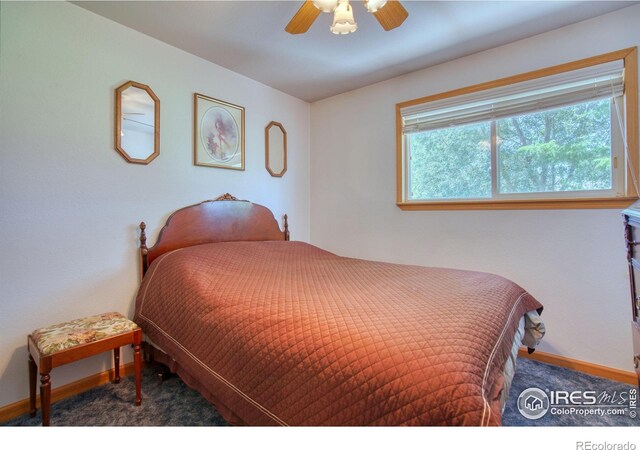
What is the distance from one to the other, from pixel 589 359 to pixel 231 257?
2.58 metres

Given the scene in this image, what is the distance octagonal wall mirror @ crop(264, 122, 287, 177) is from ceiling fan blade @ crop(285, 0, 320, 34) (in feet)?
4.45

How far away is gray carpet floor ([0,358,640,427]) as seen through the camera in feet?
5.07

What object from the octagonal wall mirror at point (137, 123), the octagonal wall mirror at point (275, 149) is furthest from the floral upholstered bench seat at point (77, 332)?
the octagonal wall mirror at point (275, 149)

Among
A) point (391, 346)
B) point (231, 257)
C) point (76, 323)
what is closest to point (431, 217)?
point (231, 257)

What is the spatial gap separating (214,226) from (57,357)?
1.26m

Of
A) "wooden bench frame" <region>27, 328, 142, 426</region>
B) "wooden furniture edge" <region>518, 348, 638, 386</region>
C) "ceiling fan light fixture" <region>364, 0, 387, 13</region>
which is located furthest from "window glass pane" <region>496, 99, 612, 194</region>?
"wooden bench frame" <region>27, 328, 142, 426</region>

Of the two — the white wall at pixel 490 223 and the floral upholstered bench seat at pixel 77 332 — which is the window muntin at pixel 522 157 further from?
the floral upholstered bench seat at pixel 77 332

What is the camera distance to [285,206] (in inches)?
126

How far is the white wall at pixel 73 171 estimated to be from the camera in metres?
1.61

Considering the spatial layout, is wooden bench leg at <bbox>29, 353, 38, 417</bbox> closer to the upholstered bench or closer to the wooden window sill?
the upholstered bench

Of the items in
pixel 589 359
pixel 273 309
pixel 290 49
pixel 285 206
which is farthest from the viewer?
pixel 285 206

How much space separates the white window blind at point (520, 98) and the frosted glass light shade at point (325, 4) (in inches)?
59.0

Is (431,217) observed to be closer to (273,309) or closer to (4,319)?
(273,309)
